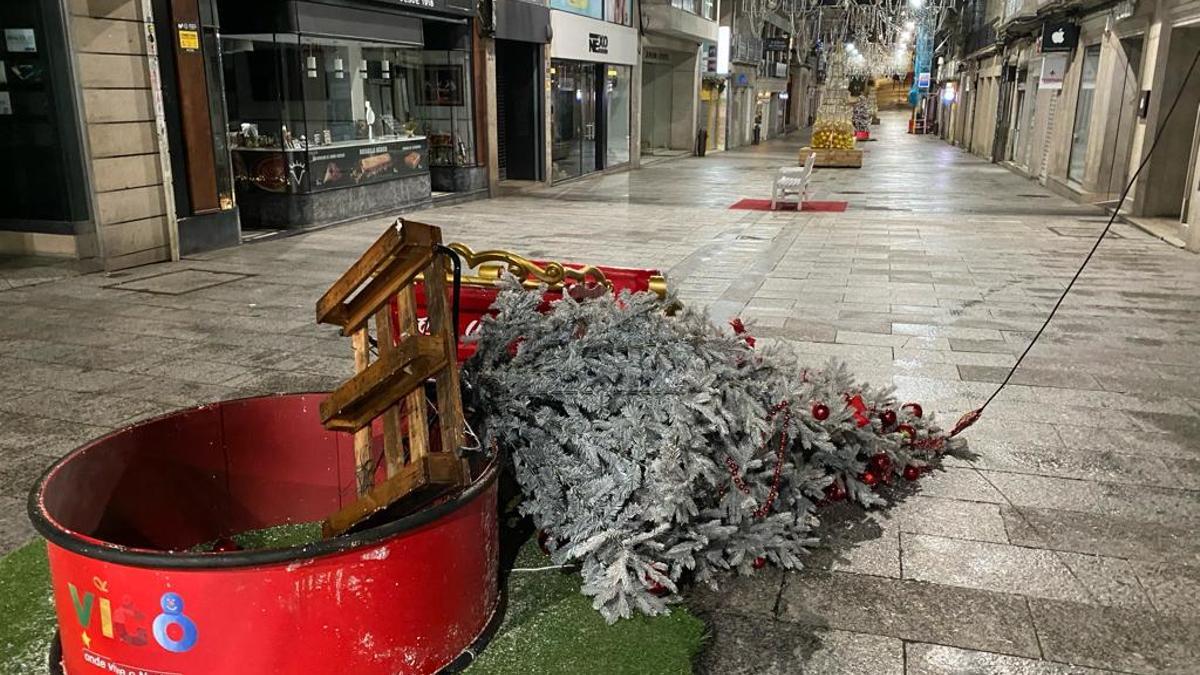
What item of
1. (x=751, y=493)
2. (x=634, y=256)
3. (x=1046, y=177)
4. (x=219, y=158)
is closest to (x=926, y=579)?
(x=751, y=493)

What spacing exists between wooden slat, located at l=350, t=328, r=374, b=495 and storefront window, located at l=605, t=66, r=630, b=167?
20812 mm

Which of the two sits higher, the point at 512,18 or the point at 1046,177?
the point at 512,18

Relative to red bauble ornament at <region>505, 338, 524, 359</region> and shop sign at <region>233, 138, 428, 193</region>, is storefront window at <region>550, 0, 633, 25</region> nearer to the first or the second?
shop sign at <region>233, 138, 428, 193</region>

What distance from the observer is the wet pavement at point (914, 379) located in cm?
312

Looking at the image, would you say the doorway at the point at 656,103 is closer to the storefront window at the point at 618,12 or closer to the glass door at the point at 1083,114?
the storefront window at the point at 618,12

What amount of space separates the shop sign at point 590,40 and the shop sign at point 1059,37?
1012 cm

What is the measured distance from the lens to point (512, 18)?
1677 cm

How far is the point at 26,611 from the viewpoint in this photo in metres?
3.10

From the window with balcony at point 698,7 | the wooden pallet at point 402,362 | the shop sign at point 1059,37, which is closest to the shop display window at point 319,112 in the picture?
the wooden pallet at point 402,362

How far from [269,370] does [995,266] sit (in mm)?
8216

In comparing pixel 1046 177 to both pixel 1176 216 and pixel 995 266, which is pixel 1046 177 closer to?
pixel 1176 216

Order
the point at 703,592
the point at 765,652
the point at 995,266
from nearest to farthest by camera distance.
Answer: the point at 765,652
the point at 703,592
the point at 995,266

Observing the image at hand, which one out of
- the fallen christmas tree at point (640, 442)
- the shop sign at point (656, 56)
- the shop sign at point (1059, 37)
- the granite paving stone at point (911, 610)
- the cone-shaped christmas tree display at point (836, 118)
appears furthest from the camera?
the shop sign at point (656, 56)

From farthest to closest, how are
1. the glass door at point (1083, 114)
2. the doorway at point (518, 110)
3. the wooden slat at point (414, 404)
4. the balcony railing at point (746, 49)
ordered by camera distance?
the balcony railing at point (746, 49)
the doorway at point (518, 110)
the glass door at point (1083, 114)
the wooden slat at point (414, 404)
